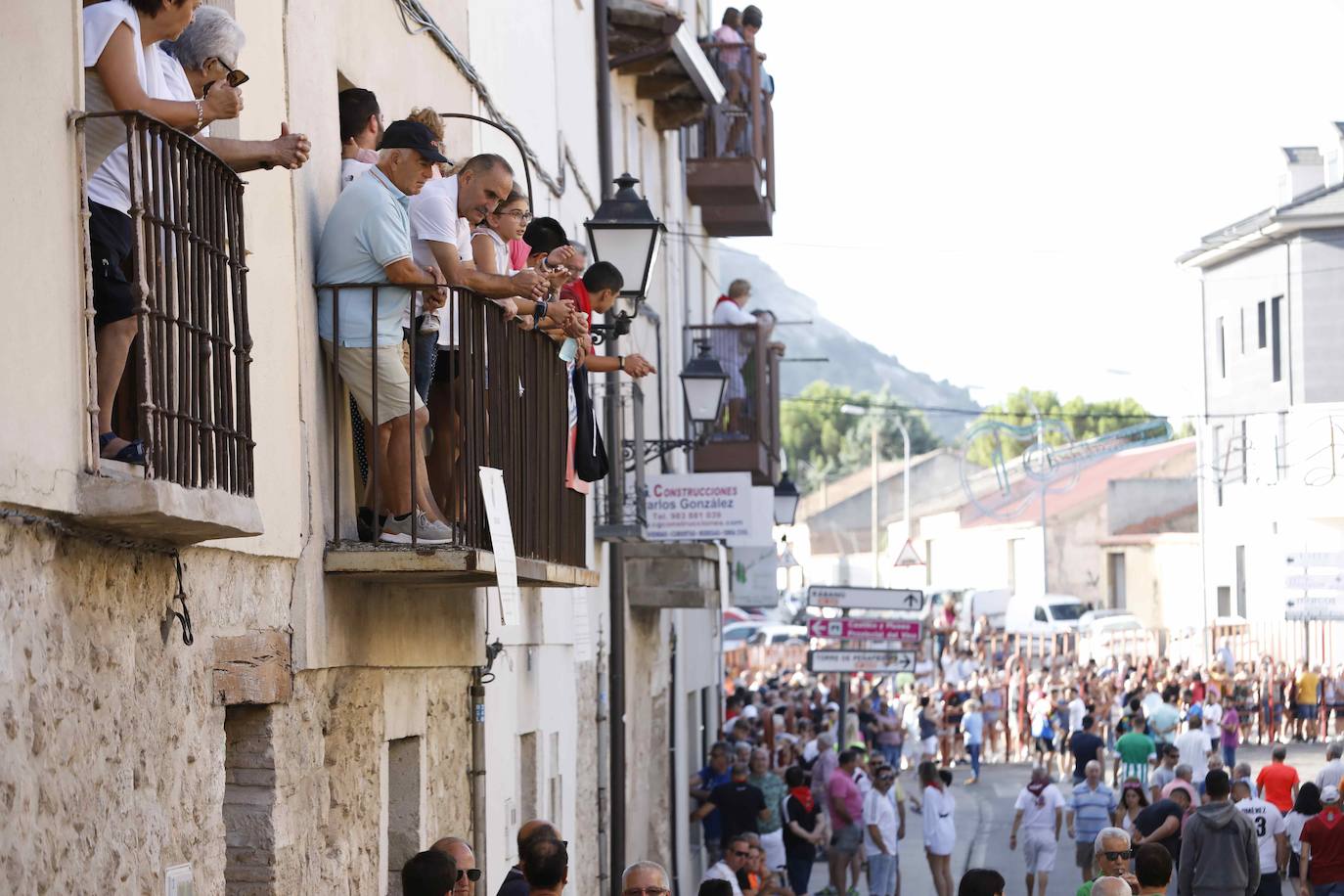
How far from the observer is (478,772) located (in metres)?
10.8

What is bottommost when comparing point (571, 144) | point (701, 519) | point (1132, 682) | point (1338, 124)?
point (1132, 682)

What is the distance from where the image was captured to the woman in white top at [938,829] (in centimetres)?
2117

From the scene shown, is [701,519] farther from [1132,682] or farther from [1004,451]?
[1004,451]

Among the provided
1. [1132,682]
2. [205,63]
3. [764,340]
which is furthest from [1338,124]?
[205,63]

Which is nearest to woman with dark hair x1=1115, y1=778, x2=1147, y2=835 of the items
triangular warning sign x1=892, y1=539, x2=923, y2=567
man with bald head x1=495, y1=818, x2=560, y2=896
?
man with bald head x1=495, y1=818, x2=560, y2=896

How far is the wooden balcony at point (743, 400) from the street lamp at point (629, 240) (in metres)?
10.2

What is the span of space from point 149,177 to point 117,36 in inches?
15.0

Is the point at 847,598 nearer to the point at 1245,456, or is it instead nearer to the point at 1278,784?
the point at 1278,784

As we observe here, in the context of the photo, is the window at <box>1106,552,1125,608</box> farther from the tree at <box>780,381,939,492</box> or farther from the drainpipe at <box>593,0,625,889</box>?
the tree at <box>780,381,939,492</box>

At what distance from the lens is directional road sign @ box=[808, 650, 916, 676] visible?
23.3 meters

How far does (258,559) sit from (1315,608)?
29.0 metres

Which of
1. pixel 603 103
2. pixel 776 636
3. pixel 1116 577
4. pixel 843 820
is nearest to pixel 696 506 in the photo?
pixel 603 103

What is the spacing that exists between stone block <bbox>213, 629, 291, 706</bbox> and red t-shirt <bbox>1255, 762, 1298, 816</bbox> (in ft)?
51.2

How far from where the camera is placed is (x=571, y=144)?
631 inches
